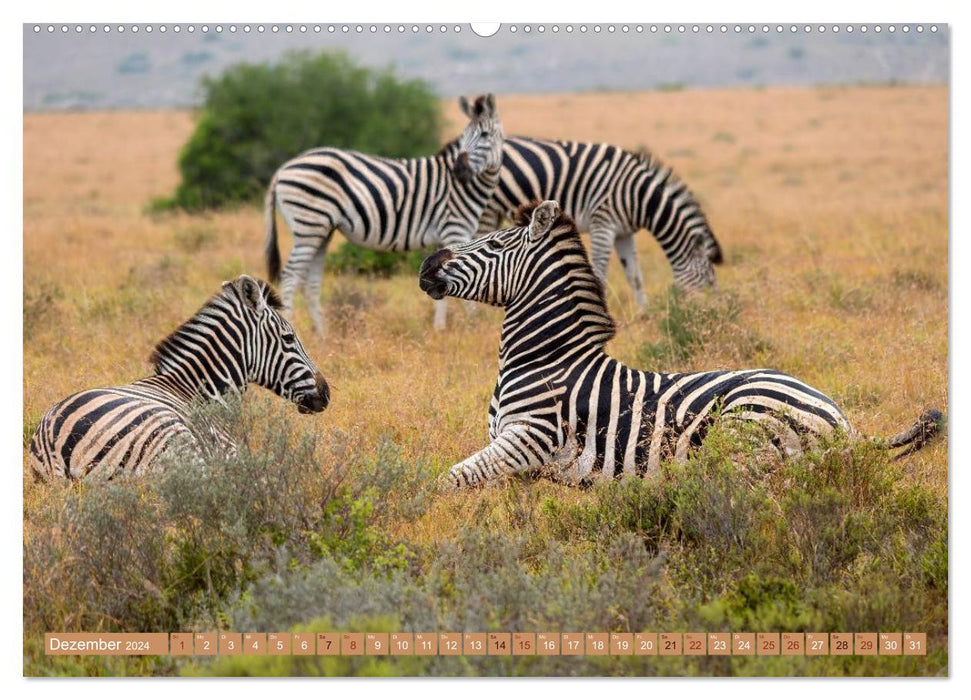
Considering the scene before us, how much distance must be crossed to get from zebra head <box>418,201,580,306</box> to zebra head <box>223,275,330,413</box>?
1.07 m

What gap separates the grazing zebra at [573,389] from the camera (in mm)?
6145

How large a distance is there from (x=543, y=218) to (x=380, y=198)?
524 centimetres

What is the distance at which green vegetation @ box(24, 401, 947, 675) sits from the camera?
15.4 feet

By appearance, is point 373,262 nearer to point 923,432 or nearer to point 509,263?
point 509,263

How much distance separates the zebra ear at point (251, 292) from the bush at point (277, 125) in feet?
43.2

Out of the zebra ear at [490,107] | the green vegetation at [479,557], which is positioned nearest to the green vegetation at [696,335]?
the zebra ear at [490,107]

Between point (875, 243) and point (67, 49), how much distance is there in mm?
9638

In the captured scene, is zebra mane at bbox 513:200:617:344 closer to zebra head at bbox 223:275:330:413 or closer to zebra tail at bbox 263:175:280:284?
zebra head at bbox 223:275:330:413

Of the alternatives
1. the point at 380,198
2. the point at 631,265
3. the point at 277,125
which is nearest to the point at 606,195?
the point at 631,265

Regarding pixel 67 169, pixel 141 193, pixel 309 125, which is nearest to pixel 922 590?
pixel 309 125

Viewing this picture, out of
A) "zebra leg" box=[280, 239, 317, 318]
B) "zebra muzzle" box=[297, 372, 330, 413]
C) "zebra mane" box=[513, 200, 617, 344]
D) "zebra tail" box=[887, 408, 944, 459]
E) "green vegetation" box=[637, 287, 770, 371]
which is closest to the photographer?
"zebra tail" box=[887, 408, 944, 459]

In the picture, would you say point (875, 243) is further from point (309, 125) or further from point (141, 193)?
point (141, 193)

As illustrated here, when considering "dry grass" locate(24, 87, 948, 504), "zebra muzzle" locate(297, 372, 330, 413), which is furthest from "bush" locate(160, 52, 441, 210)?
"zebra muzzle" locate(297, 372, 330, 413)

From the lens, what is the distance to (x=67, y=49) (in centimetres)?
565
